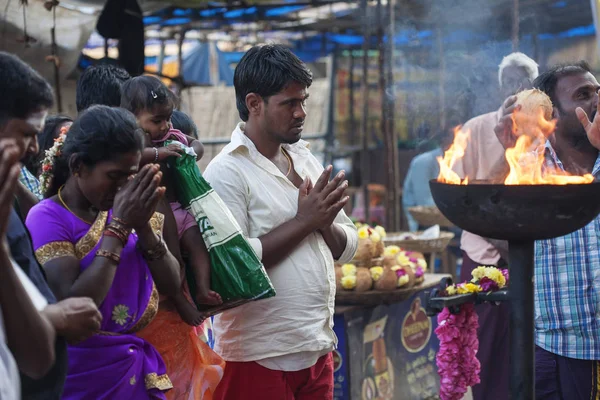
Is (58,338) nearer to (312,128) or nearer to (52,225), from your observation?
(52,225)

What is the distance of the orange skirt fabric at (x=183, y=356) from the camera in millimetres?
3010

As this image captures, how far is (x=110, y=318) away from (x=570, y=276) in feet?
6.92

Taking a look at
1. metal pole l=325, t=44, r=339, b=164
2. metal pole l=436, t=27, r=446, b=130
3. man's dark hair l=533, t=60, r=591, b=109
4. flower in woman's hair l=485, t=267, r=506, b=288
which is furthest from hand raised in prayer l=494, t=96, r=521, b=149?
metal pole l=325, t=44, r=339, b=164

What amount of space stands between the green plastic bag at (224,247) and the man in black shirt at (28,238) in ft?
2.77

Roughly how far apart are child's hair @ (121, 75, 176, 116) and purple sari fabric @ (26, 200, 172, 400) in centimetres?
69

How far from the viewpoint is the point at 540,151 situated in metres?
3.45

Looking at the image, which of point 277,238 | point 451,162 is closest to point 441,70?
point 451,162

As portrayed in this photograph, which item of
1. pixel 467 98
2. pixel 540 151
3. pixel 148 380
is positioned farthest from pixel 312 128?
pixel 148 380

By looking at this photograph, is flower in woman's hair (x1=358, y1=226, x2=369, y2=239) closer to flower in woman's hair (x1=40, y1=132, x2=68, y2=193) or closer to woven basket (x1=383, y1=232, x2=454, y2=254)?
woven basket (x1=383, y1=232, x2=454, y2=254)

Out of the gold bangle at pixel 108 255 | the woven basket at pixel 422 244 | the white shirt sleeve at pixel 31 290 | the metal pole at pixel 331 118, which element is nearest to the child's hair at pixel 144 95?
the gold bangle at pixel 108 255

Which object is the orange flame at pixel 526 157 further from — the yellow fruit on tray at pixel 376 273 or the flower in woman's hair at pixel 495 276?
the yellow fruit on tray at pixel 376 273

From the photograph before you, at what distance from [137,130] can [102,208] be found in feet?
0.92

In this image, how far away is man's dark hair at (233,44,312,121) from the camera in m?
3.16

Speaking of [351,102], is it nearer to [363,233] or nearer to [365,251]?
[363,233]
